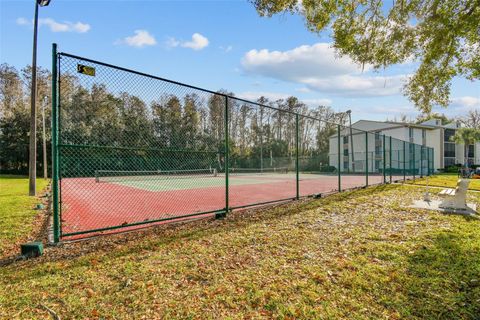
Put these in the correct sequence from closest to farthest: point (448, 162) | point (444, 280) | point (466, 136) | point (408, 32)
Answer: point (444, 280), point (408, 32), point (466, 136), point (448, 162)

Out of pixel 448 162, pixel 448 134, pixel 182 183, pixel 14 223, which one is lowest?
pixel 14 223

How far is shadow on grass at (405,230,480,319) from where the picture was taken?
249cm

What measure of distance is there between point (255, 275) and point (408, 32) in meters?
7.99

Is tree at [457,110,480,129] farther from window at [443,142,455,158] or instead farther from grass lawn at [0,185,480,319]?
grass lawn at [0,185,480,319]

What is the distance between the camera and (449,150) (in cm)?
4431

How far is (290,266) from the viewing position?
3410mm

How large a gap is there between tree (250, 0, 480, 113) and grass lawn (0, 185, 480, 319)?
504 centimetres

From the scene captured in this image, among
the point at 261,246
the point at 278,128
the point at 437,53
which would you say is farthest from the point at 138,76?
the point at 278,128

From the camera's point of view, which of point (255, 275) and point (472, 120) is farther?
point (472, 120)

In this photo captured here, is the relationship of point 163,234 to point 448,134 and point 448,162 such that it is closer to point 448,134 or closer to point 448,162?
point 448,162

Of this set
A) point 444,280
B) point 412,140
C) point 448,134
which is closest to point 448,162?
point 448,134

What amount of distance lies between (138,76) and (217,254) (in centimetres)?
311

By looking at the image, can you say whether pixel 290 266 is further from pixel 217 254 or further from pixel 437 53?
pixel 437 53

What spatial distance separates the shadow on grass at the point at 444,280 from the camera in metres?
2.49
